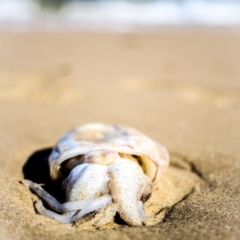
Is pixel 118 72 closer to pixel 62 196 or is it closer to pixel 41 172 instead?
pixel 41 172

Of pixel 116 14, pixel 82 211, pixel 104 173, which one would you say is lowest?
pixel 82 211

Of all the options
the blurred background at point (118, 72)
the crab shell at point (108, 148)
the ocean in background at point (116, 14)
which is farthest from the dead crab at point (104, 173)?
the ocean in background at point (116, 14)

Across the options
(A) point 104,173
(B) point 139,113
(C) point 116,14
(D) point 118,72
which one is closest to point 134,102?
(B) point 139,113

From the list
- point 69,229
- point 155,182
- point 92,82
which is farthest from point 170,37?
point 69,229

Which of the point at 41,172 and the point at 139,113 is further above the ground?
the point at 139,113

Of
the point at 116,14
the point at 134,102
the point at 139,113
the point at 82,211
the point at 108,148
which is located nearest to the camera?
the point at 82,211

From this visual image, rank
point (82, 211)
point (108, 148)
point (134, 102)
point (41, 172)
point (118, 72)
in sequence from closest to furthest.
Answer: point (82, 211), point (108, 148), point (41, 172), point (134, 102), point (118, 72)

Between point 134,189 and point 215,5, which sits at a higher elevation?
point 215,5

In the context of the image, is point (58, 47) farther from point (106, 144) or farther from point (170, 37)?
point (106, 144)
